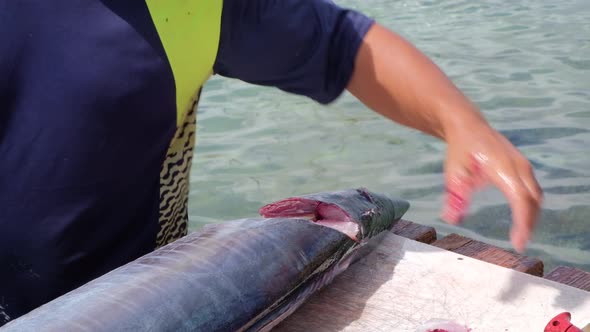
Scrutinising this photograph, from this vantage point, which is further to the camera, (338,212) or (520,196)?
(338,212)

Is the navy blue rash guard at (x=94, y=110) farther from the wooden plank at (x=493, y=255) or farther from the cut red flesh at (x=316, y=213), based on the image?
the wooden plank at (x=493, y=255)

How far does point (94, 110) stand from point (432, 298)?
842 millimetres

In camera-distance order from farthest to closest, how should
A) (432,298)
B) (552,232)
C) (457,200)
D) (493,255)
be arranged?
(552,232) < (493,255) < (432,298) < (457,200)

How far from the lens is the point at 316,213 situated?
210cm

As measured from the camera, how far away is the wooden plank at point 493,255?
7.23 feet

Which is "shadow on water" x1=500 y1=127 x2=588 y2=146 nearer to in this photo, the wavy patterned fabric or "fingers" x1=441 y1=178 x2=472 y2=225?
the wavy patterned fabric

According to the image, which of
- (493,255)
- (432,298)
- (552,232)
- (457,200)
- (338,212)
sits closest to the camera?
(457,200)

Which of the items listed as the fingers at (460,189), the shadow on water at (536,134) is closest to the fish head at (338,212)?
the fingers at (460,189)

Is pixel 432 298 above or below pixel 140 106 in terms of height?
below

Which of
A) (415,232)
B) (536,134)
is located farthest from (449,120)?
(536,134)

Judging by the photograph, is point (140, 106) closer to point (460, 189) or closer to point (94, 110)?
point (94, 110)

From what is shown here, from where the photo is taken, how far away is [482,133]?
5.28ft

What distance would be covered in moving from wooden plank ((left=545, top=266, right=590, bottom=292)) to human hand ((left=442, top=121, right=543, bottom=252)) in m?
0.63

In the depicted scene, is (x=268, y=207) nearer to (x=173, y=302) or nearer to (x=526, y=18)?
(x=173, y=302)
